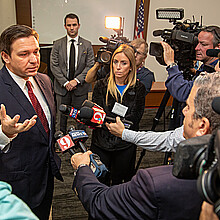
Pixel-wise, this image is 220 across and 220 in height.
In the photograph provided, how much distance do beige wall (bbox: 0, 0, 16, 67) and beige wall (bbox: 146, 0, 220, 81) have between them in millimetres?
3104

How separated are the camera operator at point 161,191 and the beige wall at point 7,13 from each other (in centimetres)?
334

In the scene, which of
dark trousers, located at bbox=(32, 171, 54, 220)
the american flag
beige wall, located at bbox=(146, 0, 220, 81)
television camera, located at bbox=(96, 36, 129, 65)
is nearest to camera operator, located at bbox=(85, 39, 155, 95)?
television camera, located at bbox=(96, 36, 129, 65)

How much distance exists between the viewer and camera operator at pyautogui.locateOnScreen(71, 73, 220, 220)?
73 centimetres

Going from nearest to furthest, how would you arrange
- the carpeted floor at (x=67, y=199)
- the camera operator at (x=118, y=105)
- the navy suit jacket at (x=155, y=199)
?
the navy suit jacket at (x=155, y=199), the camera operator at (x=118, y=105), the carpeted floor at (x=67, y=199)

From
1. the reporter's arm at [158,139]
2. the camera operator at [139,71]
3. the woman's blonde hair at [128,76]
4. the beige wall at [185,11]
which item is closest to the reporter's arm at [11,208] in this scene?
the reporter's arm at [158,139]

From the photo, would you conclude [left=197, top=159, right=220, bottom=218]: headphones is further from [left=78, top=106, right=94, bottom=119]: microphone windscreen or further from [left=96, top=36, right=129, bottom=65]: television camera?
[left=96, top=36, right=129, bottom=65]: television camera

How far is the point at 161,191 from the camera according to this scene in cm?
72

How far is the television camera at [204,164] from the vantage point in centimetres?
48

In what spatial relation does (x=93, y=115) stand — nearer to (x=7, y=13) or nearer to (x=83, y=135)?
(x=83, y=135)

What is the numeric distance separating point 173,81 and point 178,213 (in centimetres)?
121

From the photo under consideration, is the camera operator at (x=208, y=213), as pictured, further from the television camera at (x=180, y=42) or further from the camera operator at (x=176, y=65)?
the television camera at (x=180, y=42)

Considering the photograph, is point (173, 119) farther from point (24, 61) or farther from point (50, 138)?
point (24, 61)

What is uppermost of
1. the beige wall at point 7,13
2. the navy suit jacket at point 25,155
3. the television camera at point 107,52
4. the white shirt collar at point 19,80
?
the beige wall at point 7,13

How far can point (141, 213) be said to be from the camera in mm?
762
